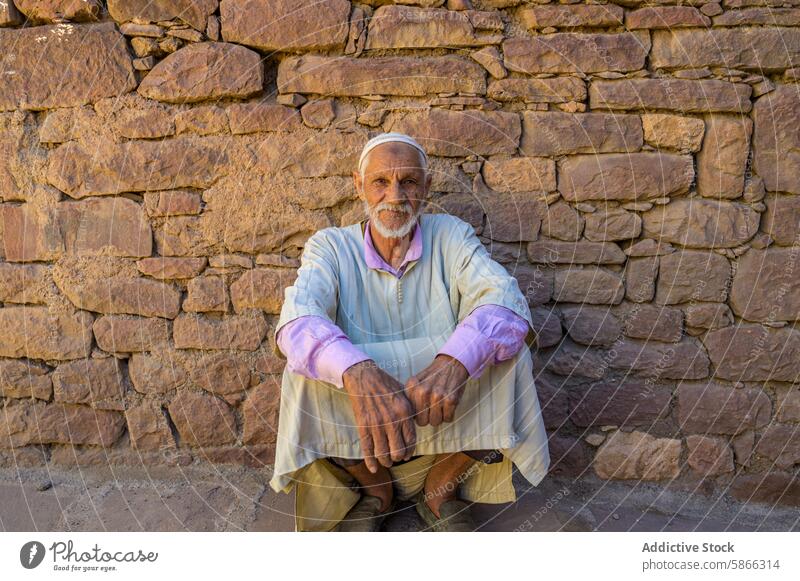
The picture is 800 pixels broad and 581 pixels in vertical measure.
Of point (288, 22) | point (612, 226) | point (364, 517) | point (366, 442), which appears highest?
point (288, 22)

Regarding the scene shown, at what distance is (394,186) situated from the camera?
2.41 metres

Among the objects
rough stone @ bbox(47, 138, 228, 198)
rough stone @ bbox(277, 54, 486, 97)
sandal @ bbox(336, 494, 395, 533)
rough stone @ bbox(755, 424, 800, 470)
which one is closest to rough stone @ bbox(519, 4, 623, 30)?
rough stone @ bbox(277, 54, 486, 97)

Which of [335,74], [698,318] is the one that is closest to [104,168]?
[335,74]

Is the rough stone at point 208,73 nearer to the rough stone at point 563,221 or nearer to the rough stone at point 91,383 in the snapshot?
the rough stone at point 91,383

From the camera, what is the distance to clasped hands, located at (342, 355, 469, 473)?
2004mm

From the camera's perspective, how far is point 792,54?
275cm

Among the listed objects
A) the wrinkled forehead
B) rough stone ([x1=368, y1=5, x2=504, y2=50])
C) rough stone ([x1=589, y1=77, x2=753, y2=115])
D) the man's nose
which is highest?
rough stone ([x1=368, y1=5, x2=504, y2=50])

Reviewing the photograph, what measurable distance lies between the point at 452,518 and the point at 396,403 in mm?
702

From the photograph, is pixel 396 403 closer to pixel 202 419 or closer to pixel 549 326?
pixel 549 326

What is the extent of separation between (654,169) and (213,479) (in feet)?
8.45

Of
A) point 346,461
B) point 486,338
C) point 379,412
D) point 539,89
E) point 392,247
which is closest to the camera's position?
point 379,412

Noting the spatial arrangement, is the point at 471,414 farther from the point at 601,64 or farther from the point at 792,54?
the point at 792,54

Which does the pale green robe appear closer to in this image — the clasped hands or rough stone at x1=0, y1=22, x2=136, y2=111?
the clasped hands

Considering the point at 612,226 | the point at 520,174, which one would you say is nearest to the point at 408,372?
the point at 520,174
